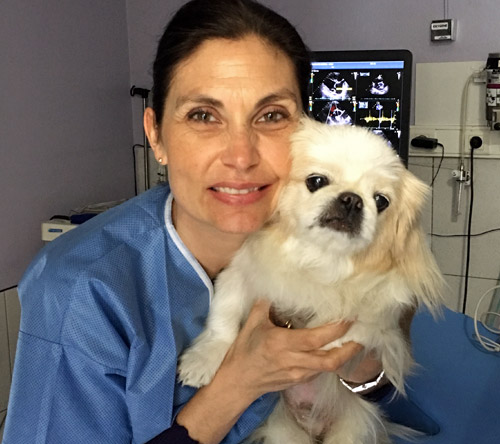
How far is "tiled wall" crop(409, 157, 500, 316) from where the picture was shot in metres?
2.57

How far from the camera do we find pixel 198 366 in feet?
3.61

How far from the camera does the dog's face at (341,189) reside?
1.02 m

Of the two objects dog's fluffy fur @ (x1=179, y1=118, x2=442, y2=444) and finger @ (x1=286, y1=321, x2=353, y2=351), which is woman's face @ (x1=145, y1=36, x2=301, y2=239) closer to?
dog's fluffy fur @ (x1=179, y1=118, x2=442, y2=444)

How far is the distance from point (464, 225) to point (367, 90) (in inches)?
35.5

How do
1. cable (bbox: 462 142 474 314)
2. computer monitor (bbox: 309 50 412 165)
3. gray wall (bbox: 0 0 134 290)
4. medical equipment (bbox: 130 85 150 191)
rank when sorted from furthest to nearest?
1. medical equipment (bbox: 130 85 150 191)
2. cable (bbox: 462 142 474 314)
3. gray wall (bbox: 0 0 134 290)
4. computer monitor (bbox: 309 50 412 165)

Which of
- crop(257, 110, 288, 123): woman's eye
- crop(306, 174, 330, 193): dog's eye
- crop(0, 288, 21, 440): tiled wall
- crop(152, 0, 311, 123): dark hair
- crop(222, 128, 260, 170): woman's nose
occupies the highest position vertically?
crop(152, 0, 311, 123): dark hair

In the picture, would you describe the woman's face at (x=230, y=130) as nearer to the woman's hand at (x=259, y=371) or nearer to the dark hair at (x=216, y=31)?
the dark hair at (x=216, y=31)

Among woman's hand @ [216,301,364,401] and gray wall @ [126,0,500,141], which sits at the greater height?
gray wall @ [126,0,500,141]

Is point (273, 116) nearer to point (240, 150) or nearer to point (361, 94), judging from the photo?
point (240, 150)

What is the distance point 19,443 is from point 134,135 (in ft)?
8.08

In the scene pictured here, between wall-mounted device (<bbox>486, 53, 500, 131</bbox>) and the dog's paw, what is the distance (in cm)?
181

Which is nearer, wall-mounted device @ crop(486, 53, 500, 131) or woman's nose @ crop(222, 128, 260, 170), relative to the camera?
woman's nose @ crop(222, 128, 260, 170)

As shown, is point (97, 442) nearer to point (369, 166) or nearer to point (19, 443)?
point (19, 443)

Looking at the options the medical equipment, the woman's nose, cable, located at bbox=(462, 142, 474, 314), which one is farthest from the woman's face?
the medical equipment
